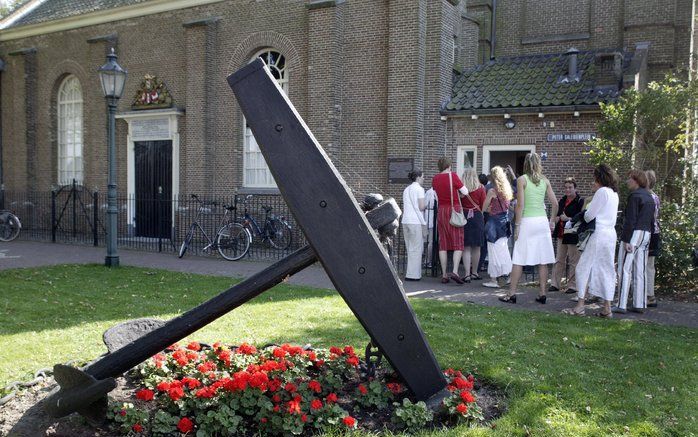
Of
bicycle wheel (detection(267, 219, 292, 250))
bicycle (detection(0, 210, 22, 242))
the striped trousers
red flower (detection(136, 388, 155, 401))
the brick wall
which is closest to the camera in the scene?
red flower (detection(136, 388, 155, 401))

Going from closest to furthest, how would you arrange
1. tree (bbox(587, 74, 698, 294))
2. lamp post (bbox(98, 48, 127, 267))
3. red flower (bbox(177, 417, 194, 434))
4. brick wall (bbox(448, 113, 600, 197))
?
red flower (bbox(177, 417, 194, 434)) < tree (bbox(587, 74, 698, 294)) < lamp post (bbox(98, 48, 127, 267)) < brick wall (bbox(448, 113, 600, 197))

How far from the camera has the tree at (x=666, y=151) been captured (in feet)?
31.4

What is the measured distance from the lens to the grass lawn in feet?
12.7

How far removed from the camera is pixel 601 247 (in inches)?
293

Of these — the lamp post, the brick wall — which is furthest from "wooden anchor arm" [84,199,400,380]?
the brick wall

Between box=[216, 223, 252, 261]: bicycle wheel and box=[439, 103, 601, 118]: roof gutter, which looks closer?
box=[439, 103, 601, 118]: roof gutter

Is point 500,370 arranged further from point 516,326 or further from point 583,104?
point 583,104

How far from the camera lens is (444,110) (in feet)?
47.6

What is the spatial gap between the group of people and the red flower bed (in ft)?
14.5

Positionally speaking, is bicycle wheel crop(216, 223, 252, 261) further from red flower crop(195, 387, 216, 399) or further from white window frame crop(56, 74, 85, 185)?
white window frame crop(56, 74, 85, 185)

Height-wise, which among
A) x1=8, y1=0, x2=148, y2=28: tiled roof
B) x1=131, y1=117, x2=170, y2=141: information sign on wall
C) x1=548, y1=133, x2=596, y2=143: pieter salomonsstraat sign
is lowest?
x1=548, y1=133, x2=596, y2=143: pieter salomonsstraat sign

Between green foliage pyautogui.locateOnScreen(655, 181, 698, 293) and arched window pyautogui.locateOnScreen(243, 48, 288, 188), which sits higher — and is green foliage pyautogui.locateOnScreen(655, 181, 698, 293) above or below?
below

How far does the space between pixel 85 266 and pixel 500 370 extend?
9.45m

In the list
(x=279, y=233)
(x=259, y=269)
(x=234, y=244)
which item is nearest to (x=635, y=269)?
(x=259, y=269)
